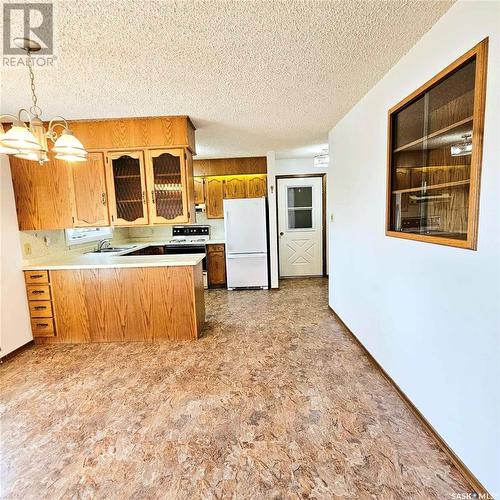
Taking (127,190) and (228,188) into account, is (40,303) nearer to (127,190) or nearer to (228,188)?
(127,190)

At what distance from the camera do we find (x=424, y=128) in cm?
182

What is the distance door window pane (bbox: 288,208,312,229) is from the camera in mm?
5746

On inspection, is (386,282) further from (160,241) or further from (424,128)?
(160,241)

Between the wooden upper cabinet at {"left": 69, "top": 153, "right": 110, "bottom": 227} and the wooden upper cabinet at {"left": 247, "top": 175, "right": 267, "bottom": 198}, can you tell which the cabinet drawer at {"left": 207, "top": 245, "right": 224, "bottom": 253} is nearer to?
the wooden upper cabinet at {"left": 247, "top": 175, "right": 267, "bottom": 198}

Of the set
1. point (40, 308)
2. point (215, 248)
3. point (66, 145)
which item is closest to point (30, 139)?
point (66, 145)

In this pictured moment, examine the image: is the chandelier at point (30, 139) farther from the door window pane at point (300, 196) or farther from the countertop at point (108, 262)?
the door window pane at point (300, 196)

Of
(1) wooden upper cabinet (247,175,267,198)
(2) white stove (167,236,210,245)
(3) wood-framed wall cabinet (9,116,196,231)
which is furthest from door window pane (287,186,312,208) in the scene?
(3) wood-framed wall cabinet (9,116,196,231)

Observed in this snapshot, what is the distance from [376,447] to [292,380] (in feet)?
2.65

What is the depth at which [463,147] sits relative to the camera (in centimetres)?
146

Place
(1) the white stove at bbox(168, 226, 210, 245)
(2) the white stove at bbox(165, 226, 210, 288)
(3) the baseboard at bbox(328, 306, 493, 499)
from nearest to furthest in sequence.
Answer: (3) the baseboard at bbox(328, 306, 493, 499) → (2) the white stove at bbox(165, 226, 210, 288) → (1) the white stove at bbox(168, 226, 210, 245)

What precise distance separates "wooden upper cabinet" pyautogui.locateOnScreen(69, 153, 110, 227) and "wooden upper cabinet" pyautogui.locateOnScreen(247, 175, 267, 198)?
9.05 feet

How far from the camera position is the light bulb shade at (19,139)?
158 cm

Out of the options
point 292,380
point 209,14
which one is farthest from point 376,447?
Answer: point 209,14

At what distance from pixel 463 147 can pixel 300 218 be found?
14.1 ft
